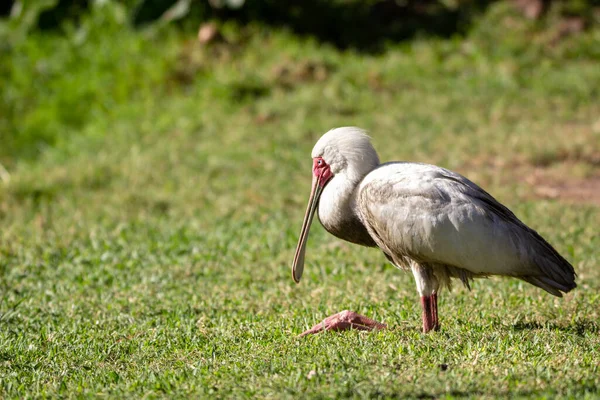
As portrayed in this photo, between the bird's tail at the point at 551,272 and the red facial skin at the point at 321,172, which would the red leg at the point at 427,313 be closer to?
the bird's tail at the point at 551,272

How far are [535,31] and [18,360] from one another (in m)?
10.1

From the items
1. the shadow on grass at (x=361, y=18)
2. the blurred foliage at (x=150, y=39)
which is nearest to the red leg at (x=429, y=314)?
the blurred foliage at (x=150, y=39)

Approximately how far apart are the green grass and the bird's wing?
0.36 m

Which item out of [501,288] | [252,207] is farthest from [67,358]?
[252,207]

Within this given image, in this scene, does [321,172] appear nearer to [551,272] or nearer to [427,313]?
[427,313]

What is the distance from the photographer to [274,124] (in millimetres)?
10570

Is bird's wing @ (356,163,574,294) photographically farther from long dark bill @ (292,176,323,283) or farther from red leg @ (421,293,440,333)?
long dark bill @ (292,176,323,283)

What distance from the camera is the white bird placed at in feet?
13.8

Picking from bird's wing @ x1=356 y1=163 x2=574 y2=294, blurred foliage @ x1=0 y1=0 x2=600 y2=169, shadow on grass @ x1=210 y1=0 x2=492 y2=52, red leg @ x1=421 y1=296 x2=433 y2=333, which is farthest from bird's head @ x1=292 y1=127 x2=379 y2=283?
shadow on grass @ x1=210 y1=0 x2=492 y2=52

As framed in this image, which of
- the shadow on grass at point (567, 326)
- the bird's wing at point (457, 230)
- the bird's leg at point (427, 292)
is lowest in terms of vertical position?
the shadow on grass at point (567, 326)

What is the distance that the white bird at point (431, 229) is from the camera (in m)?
4.19

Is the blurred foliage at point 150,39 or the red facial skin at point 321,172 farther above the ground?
the red facial skin at point 321,172

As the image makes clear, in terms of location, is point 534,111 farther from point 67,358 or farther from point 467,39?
point 67,358

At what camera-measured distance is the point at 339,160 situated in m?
4.75
